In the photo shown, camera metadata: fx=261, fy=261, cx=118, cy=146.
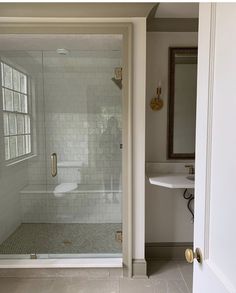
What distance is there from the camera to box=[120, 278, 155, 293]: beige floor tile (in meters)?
2.19

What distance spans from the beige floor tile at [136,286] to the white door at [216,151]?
135cm

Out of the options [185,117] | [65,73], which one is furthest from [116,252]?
[65,73]

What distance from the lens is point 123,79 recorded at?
2.29 meters

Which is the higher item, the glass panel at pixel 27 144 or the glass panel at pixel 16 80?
the glass panel at pixel 16 80

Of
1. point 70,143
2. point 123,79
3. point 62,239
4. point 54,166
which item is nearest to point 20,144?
point 54,166

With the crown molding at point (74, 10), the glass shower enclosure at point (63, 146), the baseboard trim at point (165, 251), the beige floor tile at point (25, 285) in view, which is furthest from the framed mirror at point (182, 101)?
the beige floor tile at point (25, 285)

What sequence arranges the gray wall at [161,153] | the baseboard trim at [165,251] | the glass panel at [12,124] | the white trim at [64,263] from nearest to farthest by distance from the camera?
the white trim at [64,263] → the gray wall at [161,153] → the baseboard trim at [165,251] → the glass panel at [12,124]

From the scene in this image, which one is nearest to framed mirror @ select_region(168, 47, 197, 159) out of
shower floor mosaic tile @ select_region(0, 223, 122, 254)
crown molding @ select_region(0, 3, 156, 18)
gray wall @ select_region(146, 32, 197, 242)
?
gray wall @ select_region(146, 32, 197, 242)

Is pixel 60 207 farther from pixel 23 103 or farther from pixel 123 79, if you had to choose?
pixel 123 79

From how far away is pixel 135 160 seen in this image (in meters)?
2.34

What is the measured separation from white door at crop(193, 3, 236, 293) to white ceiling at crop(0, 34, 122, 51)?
5.17ft

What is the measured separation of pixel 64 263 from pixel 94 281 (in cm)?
34

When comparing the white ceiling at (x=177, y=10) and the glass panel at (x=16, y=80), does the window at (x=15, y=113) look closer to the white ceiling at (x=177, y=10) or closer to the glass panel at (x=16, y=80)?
the glass panel at (x=16, y=80)

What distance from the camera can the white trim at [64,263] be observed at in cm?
243
